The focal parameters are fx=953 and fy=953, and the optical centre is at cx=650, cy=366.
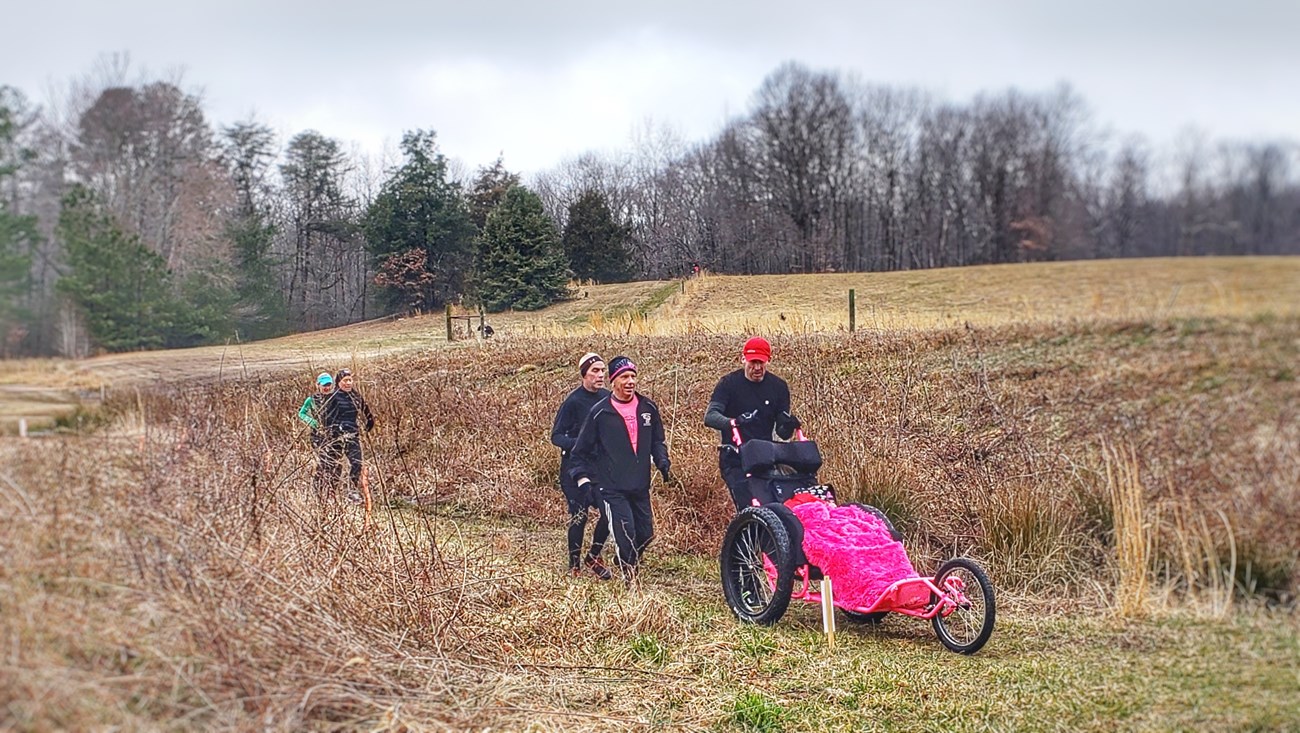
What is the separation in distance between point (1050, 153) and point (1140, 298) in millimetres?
1079

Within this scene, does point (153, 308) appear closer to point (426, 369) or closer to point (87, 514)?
point (426, 369)

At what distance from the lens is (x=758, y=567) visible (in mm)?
6270

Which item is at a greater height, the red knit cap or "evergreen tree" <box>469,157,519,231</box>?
"evergreen tree" <box>469,157,519,231</box>

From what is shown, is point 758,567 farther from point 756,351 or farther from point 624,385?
point 624,385

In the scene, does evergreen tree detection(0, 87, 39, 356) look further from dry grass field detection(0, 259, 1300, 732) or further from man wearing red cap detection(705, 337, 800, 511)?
man wearing red cap detection(705, 337, 800, 511)

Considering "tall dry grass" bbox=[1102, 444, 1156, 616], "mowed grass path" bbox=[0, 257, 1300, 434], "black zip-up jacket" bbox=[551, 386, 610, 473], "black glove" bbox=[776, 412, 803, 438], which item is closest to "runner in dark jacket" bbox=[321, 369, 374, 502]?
"mowed grass path" bbox=[0, 257, 1300, 434]

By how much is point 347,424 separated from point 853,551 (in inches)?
176

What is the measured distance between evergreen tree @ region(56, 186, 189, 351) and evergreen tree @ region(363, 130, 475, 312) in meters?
2.59

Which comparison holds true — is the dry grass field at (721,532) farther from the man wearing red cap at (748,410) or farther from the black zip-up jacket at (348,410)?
the man wearing red cap at (748,410)

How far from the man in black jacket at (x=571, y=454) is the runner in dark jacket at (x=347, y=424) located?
1.55 m

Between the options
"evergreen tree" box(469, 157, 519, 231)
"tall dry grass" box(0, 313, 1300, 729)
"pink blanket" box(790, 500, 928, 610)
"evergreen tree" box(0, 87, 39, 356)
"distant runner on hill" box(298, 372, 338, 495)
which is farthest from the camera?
"evergreen tree" box(469, 157, 519, 231)

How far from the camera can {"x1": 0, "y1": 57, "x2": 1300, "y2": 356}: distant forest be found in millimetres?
5039

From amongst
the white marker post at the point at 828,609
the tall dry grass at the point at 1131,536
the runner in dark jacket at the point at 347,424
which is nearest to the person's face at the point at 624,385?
the runner in dark jacket at the point at 347,424

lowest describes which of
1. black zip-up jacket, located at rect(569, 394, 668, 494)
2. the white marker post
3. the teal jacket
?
the white marker post
